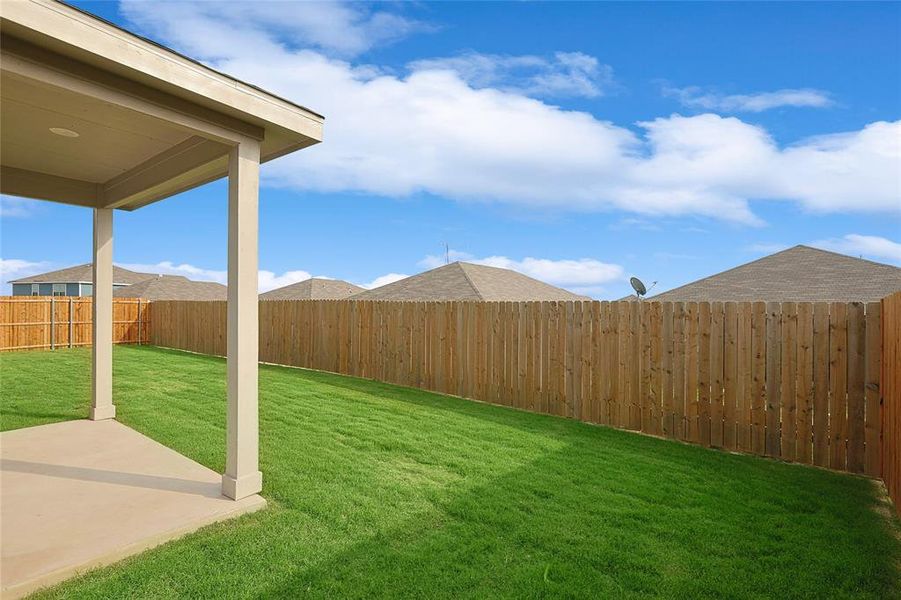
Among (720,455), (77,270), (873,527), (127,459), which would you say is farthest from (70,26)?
(77,270)

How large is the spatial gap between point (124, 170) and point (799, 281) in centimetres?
1264

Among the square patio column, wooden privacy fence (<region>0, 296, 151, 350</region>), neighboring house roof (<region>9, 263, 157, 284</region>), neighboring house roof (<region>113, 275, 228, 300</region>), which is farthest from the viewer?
neighboring house roof (<region>9, 263, 157, 284</region>)

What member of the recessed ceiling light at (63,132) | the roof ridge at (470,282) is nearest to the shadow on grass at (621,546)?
the recessed ceiling light at (63,132)

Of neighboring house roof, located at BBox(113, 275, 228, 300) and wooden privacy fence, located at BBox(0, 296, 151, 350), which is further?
neighboring house roof, located at BBox(113, 275, 228, 300)

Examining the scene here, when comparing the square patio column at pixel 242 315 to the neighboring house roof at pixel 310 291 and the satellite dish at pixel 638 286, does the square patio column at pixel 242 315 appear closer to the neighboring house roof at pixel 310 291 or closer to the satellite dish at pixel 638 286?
the satellite dish at pixel 638 286

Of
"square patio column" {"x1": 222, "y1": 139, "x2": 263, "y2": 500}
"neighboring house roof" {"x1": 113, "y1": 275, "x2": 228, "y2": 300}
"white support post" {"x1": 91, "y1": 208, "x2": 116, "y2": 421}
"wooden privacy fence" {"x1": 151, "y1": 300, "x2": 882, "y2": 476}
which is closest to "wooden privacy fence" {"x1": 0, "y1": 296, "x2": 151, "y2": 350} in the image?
"neighboring house roof" {"x1": 113, "y1": 275, "x2": 228, "y2": 300}

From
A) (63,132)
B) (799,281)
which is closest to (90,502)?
(63,132)

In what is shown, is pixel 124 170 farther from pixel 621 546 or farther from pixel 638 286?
pixel 638 286

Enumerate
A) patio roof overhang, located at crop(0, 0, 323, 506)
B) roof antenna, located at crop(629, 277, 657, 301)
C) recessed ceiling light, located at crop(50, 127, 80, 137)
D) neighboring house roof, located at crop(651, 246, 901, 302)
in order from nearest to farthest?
patio roof overhang, located at crop(0, 0, 323, 506) < recessed ceiling light, located at crop(50, 127, 80, 137) < neighboring house roof, located at crop(651, 246, 901, 302) < roof antenna, located at crop(629, 277, 657, 301)

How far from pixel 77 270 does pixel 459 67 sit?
31.7 m

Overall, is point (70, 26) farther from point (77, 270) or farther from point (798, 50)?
point (77, 270)

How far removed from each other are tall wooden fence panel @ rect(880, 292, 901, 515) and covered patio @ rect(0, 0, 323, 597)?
16.0 ft

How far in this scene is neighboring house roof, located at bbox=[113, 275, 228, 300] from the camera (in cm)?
2477

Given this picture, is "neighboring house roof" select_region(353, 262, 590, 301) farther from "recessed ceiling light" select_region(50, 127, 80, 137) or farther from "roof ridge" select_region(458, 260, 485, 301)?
"recessed ceiling light" select_region(50, 127, 80, 137)
